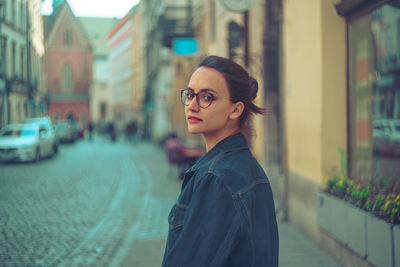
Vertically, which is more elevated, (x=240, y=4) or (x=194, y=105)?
(x=240, y=4)

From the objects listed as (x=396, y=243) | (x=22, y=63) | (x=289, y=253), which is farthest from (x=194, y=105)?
(x=289, y=253)

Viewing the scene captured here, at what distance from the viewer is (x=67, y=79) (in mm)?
7320

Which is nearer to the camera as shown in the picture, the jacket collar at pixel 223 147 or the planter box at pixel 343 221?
the jacket collar at pixel 223 147

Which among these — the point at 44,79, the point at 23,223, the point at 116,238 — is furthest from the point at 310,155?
the point at 23,223

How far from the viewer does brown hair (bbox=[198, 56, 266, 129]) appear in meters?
2.26

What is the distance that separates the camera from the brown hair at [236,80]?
2260mm

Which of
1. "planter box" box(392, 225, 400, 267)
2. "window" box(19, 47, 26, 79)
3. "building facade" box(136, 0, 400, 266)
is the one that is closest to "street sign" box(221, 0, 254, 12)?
"building facade" box(136, 0, 400, 266)

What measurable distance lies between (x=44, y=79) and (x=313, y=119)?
350 cm

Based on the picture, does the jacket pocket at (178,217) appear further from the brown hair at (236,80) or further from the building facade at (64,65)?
the building facade at (64,65)

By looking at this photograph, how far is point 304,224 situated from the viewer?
24.5 feet

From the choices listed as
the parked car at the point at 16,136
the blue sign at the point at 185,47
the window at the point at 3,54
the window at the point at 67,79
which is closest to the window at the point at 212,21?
the blue sign at the point at 185,47

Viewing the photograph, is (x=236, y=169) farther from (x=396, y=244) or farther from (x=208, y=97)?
(x=396, y=244)

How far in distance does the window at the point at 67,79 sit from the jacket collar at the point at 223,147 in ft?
16.0

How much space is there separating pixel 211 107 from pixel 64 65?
483 centimetres
